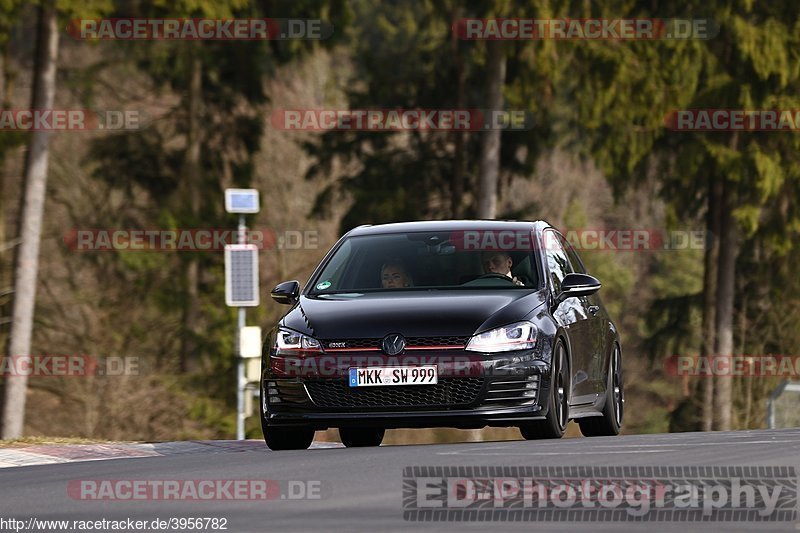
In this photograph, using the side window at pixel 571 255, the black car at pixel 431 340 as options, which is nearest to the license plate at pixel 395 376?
the black car at pixel 431 340

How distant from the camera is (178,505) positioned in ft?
30.3

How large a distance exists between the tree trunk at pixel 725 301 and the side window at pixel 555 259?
19.1m

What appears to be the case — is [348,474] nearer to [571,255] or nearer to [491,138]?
[571,255]

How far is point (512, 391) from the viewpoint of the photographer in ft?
40.9

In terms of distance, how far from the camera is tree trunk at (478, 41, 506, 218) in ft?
106

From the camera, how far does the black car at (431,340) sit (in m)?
12.4

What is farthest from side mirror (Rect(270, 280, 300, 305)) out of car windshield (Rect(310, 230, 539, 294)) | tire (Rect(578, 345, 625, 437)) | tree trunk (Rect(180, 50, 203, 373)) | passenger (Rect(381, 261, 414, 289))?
tree trunk (Rect(180, 50, 203, 373))

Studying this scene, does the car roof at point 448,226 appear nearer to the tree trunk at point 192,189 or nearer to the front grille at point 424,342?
the front grille at point 424,342

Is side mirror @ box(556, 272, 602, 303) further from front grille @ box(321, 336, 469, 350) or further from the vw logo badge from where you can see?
the vw logo badge

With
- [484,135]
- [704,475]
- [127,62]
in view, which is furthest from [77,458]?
[127,62]

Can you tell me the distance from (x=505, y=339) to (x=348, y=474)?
2530 millimetres

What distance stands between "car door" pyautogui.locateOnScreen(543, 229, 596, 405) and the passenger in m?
1.08

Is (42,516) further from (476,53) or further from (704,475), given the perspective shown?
(476,53)

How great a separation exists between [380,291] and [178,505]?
450cm
